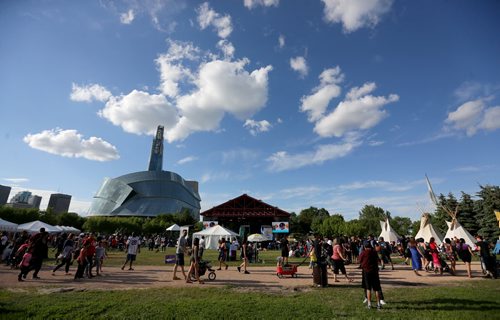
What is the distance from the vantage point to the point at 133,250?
13297 mm

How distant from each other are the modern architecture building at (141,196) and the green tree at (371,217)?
5464cm

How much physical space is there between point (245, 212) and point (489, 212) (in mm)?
33995

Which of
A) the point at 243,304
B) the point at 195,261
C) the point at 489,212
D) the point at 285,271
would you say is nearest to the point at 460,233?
the point at 489,212

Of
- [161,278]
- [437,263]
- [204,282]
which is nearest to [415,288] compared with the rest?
[437,263]

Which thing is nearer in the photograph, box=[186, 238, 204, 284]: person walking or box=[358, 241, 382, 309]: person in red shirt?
box=[358, 241, 382, 309]: person in red shirt

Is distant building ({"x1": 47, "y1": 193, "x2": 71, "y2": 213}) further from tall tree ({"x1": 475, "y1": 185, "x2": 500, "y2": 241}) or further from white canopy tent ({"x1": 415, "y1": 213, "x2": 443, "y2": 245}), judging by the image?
tall tree ({"x1": 475, "y1": 185, "x2": 500, "y2": 241})

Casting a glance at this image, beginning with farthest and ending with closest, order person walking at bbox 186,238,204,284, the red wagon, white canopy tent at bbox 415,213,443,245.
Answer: white canopy tent at bbox 415,213,443,245 → the red wagon → person walking at bbox 186,238,204,284

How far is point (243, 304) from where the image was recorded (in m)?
6.64

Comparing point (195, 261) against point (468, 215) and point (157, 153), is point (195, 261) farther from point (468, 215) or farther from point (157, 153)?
point (157, 153)

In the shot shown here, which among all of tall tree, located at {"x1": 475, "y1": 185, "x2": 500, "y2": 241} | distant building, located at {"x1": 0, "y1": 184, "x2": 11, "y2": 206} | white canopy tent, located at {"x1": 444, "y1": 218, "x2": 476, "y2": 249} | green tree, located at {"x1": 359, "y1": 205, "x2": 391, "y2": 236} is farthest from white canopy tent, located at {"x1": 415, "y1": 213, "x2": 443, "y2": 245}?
distant building, located at {"x1": 0, "y1": 184, "x2": 11, "y2": 206}

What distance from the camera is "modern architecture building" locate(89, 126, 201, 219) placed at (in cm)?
8869

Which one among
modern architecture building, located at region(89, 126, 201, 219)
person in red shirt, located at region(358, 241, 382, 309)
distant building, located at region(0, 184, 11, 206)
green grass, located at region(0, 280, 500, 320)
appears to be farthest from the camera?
distant building, located at region(0, 184, 11, 206)

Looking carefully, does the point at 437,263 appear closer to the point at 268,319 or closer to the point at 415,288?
the point at 415,288

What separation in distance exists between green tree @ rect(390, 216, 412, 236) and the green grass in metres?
76.6
